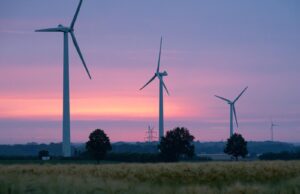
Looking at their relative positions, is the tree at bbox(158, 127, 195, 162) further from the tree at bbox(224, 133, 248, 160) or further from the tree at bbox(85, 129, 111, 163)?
the tree at bbox(85, 129, 111, 163)

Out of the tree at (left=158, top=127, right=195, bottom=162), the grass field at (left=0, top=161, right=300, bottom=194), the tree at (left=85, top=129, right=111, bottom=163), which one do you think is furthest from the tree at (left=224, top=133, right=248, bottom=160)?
the grass field at (left=0, top=161, right=300, bottom=194)

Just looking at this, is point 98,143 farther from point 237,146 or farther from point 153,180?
point 153,180

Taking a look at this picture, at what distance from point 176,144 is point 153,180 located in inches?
2335

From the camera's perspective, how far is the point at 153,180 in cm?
4047

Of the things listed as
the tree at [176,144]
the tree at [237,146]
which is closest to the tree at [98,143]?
the tree at [176,144]

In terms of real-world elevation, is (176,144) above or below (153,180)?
above

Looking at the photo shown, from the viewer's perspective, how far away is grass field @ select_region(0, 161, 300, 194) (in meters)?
25.1

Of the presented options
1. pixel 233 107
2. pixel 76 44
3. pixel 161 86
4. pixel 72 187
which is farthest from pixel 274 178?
pixel 233 107

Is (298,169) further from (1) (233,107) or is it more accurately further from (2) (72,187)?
(1) (233,107)

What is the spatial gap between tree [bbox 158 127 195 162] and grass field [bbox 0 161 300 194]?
4681 centimetres

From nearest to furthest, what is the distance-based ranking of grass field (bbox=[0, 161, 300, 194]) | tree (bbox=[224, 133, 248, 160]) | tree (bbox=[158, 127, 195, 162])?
grass field (bbox=[0, 161, 300, 194]) < tree (bbox=[158, 127, 195, 162]) < tree (bbox=[224, 133, 248, 160])

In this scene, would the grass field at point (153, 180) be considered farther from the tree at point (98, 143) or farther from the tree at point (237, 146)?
the tree at point (237, 146)

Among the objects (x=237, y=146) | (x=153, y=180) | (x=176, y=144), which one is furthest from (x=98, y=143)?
(x=153, y=180)

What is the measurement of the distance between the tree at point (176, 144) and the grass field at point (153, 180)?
4681cm
